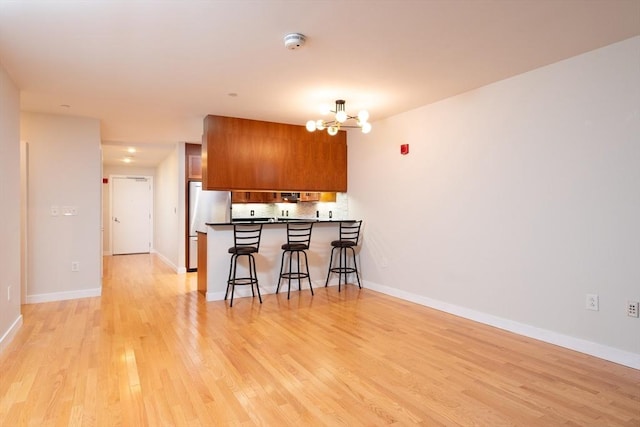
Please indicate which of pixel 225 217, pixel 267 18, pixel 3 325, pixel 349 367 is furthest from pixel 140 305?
pixel 267 18

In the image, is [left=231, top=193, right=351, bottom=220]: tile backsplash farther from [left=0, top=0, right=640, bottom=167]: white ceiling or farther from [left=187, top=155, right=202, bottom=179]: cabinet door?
[left=0, top=0, right=640, bottom=167]: white ceiling

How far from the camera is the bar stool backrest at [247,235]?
485 cm

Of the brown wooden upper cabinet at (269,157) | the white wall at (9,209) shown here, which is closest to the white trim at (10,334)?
the white wall at (9,209)

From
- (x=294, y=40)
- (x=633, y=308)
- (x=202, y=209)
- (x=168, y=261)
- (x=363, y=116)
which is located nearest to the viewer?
(x=294, y=40)

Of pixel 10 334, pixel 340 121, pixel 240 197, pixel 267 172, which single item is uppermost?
pixel 340 121

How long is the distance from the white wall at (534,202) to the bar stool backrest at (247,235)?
1.91 m

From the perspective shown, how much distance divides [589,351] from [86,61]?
4823mm

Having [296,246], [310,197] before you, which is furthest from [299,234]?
[310,197]

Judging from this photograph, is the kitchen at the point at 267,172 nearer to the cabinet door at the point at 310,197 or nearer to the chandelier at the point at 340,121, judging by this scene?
the cabinet door at the point at 310,197

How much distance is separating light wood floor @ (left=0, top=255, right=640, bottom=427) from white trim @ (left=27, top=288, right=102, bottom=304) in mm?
566

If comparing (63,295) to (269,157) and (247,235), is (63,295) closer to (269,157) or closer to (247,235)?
(247,235)

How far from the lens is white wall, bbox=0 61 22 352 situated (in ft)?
10.3

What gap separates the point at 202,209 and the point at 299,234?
2230 millimetres

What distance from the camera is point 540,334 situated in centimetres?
335
